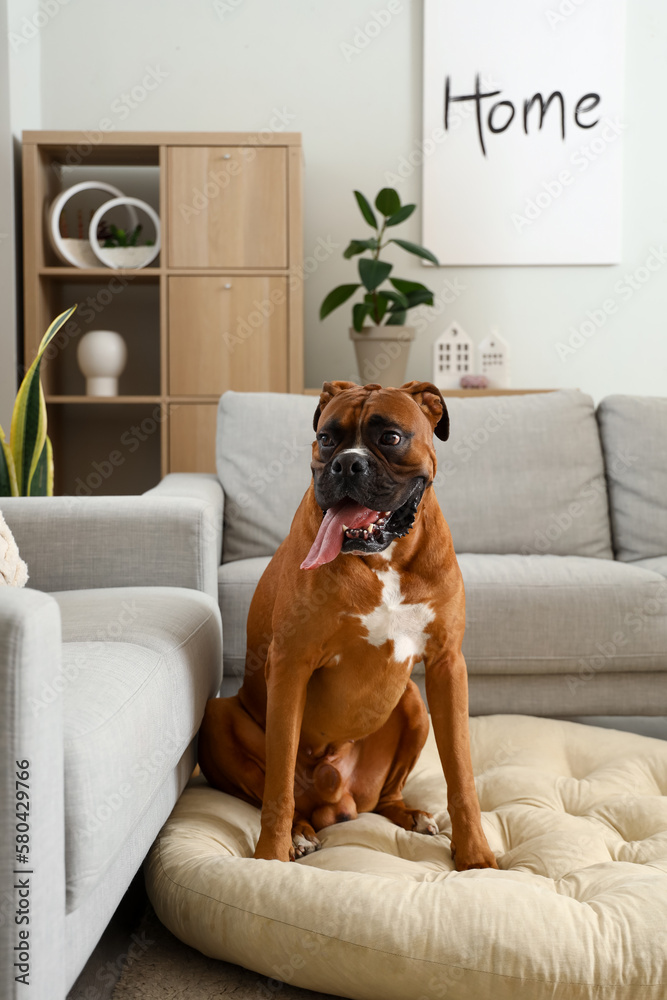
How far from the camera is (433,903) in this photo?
0.95 m

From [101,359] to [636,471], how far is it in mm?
1962

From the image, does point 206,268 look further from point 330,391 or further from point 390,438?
point 390,438

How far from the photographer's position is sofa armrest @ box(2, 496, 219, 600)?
1568 mm

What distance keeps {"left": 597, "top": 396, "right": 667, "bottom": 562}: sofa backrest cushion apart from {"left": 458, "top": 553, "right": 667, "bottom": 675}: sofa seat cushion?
0.42m

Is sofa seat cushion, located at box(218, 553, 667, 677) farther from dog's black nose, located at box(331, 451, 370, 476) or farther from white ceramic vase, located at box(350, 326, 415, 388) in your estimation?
white ceramic vase, located at box(350, 326, 415, 388)

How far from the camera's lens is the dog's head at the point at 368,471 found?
3.31ft

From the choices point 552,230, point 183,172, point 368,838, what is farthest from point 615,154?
point 368,838

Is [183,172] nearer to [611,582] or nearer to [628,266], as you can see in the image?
[628,266]

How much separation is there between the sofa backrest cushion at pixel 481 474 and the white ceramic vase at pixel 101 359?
909mm

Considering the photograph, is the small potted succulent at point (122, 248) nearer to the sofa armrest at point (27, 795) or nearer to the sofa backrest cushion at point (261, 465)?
the sofa backrest cushion at point (261, 465)

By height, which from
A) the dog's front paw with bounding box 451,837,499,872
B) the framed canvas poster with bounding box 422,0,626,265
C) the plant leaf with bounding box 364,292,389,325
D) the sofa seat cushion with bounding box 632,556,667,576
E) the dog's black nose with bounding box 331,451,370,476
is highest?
the framed canvas poster with bounding box 422,0,626,265

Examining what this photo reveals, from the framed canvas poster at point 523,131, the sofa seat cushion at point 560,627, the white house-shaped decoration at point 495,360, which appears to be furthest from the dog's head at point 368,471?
the framed canvas poster at point 523,131

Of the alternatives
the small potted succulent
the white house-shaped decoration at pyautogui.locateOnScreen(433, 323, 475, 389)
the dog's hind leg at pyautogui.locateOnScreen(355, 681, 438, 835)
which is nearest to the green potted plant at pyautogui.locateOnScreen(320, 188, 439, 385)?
the white house-shaped decoration at pyautogui.locateOnScreen(433, 323, 475, 389)

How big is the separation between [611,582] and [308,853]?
99 cm
